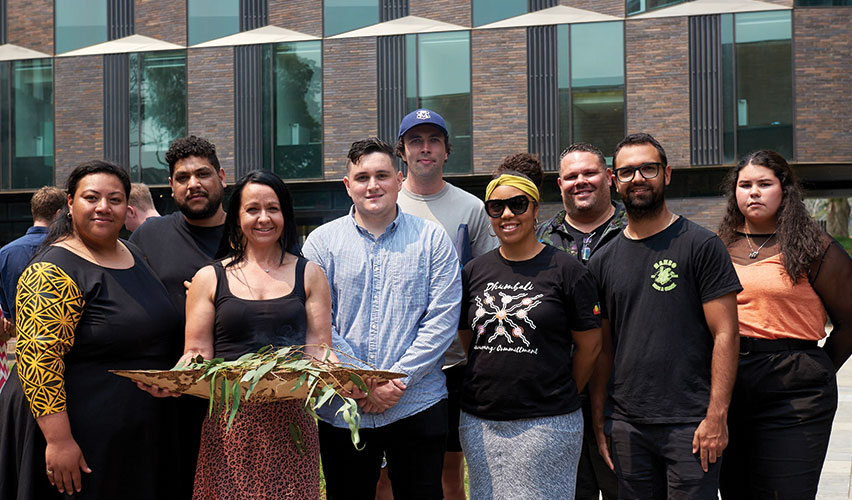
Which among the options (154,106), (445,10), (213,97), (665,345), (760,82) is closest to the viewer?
(665,345)

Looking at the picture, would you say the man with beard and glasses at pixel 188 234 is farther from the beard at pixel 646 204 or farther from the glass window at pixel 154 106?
the glass window at pixel 154 106

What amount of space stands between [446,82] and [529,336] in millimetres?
16964

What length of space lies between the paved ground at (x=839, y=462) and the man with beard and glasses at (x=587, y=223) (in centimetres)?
262

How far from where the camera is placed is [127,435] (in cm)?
359

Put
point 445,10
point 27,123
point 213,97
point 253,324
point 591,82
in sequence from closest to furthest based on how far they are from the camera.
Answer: point 253,324 → point 591,82 → point 445,10 → point 213,97 → point 27,123

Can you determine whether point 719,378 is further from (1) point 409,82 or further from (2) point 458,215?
(1) point 409,82

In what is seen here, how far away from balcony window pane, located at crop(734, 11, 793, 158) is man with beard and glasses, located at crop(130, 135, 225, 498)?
Result: 55.5 feet

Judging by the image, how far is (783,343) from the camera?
12.5 ft

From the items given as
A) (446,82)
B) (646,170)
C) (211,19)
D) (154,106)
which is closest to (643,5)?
(446,82)

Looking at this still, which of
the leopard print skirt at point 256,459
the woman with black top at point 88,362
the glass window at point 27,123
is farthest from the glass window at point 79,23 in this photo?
the leopard print skirt at point 256,459

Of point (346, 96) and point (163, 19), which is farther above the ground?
point (163, 19)

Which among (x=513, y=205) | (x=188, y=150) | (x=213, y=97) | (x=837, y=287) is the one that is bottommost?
(x=837, y=287)

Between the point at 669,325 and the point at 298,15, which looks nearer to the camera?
the point at 669,325

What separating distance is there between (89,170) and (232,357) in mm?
1174
